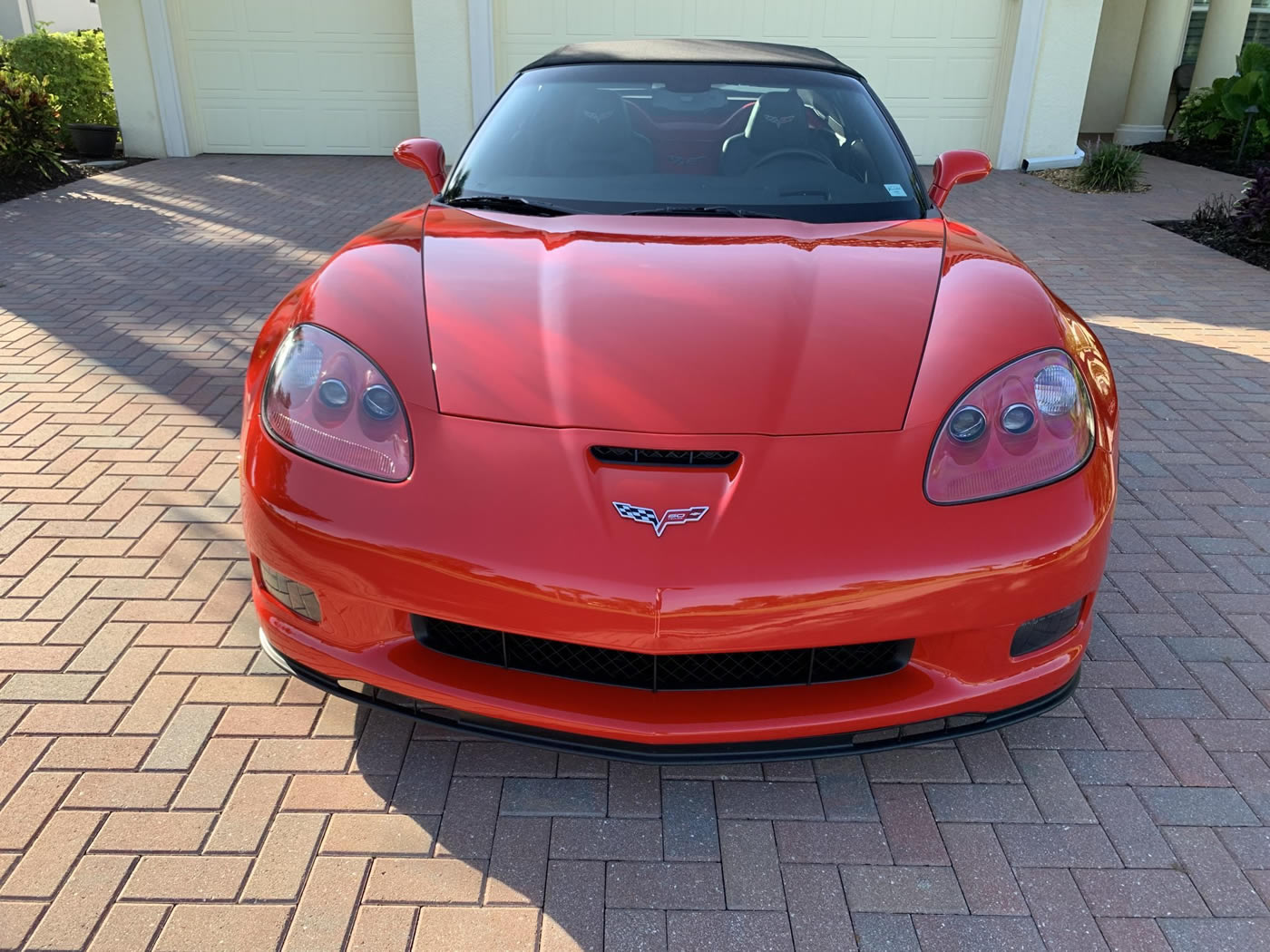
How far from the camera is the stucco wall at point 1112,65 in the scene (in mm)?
13148

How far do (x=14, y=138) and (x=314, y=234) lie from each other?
3.80 metres

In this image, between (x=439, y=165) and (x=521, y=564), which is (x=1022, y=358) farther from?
(x=439, y=165)

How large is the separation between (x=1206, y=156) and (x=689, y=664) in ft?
43.2

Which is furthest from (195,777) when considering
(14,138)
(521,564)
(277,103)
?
(277,103)

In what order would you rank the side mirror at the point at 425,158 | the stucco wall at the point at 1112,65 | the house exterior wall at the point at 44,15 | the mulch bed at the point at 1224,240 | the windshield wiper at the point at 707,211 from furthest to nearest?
the house exterior wall at the point at 44,15 < the stucco wall at the point at 1112,65 < the mulch bed at the point at 1224,240 < the side mirror at the point at 425,158 < the windshield wiper at the point at 707,211

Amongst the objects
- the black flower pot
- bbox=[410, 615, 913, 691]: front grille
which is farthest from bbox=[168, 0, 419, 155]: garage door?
bbox=[410, 615, 913, 691]: front grille

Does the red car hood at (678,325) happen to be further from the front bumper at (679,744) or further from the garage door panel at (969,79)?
the garage door panel at (969,79)

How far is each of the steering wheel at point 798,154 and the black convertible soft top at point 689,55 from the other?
56 cm

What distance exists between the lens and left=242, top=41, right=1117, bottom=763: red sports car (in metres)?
1.75

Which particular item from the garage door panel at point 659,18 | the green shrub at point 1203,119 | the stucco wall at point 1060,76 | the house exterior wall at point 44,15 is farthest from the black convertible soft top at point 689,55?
the house exterior wall at point 44,15

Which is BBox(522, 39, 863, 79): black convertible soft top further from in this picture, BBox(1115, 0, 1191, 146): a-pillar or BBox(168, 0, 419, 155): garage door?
BBox(1115, 0, 1191, 146): a-pillar

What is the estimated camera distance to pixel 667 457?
6.15 ft

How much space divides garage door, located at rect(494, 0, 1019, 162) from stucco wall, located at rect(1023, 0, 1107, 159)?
389 mm

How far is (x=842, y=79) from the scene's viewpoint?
3.45 metres
